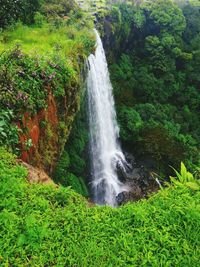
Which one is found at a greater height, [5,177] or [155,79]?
[5,177]

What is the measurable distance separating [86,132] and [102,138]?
159 cm

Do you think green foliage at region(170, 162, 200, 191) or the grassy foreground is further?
green foliage at region(170, 162, 200, 191)

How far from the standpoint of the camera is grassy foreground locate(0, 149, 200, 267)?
3.36 m

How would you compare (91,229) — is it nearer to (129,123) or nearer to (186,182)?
(186,182)

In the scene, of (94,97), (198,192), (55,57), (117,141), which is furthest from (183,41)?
(198,192)

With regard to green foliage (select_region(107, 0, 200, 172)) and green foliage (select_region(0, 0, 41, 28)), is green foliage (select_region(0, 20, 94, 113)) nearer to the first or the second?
green foliage (select_region(0, 0, 41, 28))

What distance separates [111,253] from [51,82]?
4537 millimetres

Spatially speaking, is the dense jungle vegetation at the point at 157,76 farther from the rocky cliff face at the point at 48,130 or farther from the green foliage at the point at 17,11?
the rocky cliff face at the point at 48,130

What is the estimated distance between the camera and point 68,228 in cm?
364

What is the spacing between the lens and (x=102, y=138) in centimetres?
1440

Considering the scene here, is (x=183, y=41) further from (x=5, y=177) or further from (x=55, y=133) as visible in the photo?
(x=5, y=177)

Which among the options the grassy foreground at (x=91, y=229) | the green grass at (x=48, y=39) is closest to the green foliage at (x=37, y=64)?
the green grass at (x=48, y=39)

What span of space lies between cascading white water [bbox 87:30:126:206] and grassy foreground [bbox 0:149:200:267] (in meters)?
7.95

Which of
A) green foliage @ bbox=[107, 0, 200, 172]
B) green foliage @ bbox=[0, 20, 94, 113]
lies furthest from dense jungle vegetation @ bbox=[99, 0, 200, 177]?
green foliage @ bbox=[0, 20, 94, 113]
